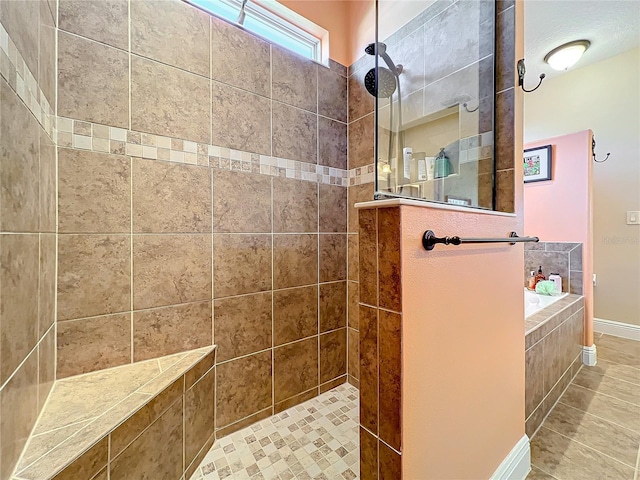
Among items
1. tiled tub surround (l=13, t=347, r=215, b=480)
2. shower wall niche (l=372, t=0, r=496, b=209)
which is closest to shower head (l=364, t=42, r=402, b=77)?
shower wall niche (l=372, t=0, r=496, b=209)

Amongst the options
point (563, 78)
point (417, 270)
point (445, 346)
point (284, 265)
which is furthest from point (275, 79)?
point (563, 78)

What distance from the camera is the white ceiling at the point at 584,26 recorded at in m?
2.06

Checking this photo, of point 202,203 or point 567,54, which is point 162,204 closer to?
point 202,203

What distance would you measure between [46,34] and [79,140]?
0.35 m

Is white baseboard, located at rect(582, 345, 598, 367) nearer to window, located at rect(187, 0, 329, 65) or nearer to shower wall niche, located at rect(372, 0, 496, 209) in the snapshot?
shower wall niche, located at rect(372, 0, 496, 209)

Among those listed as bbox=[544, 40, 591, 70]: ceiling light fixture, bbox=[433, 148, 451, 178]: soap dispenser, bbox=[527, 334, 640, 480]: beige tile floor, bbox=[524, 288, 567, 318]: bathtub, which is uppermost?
bbox=[544, 40, 591, 70]: ceiling light fixture

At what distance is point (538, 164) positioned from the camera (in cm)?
271

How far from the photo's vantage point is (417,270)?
721 mm

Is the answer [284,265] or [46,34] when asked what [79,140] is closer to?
[46,34]

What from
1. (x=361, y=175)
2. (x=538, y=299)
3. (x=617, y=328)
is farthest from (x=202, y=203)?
(x=617, y=328)

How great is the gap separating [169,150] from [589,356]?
11.4ft

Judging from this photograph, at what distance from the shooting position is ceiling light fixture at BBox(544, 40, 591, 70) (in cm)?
246

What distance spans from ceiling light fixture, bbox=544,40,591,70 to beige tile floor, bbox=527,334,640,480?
2.86 meters

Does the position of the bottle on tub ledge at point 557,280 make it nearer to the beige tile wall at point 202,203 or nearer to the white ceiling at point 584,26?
the beige tile wall at point 202,203
